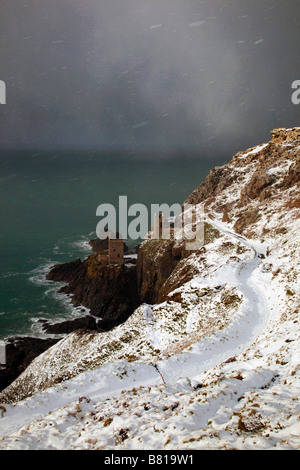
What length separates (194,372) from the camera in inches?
832

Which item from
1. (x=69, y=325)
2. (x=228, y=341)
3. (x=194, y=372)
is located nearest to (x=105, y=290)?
(x=69, y=325)

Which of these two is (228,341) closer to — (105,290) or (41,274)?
(105,290)

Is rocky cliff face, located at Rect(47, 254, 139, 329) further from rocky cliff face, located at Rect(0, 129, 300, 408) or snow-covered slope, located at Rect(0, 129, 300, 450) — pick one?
snow-covered slope, located at Rect(0, 129, 300, 450)

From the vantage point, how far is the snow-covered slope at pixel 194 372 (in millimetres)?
11148

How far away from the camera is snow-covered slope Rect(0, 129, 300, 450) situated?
36.6 feet

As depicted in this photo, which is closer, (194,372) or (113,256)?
(194,372)

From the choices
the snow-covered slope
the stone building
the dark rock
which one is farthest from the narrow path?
the stone building

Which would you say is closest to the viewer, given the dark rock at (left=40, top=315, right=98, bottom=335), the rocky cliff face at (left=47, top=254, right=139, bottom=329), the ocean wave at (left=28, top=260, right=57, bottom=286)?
the dark rock at (left=40, top=315, right=98, bottom=335)

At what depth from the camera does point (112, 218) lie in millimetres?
181625

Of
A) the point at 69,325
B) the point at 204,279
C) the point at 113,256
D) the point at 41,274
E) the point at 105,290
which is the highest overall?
the point at 113,256

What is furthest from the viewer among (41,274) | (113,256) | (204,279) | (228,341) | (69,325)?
(41,274)

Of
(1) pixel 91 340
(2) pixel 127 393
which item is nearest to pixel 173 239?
(1) pixel 91 340
